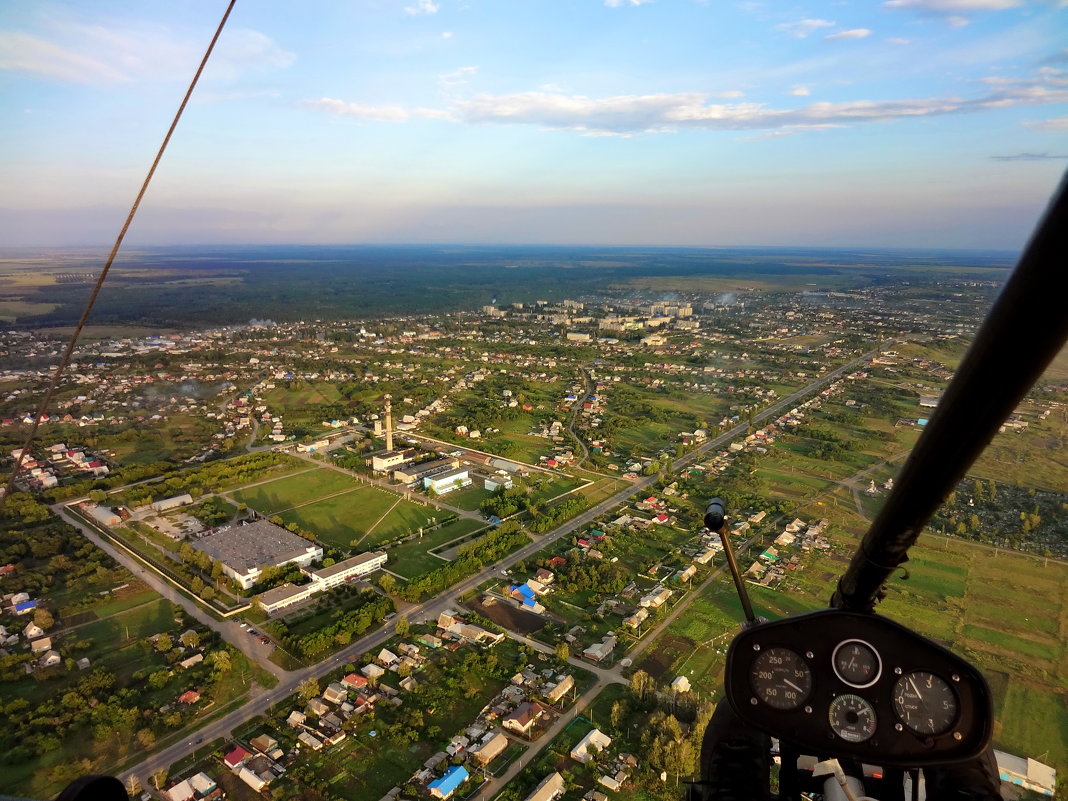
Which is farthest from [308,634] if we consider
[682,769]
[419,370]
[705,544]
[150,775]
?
[419,370]

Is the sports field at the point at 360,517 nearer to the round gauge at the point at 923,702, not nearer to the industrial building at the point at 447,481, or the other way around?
the industrial building at the point at 447,481

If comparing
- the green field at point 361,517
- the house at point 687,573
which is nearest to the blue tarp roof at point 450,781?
the house at point 687,573

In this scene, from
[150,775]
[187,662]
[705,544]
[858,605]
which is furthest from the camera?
[705,544]

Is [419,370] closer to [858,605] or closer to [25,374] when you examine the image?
[25,374]

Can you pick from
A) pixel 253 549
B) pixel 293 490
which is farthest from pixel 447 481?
pixel 253 549

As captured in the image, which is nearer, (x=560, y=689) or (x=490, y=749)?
(x=490, y=749)

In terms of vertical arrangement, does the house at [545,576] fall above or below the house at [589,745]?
above

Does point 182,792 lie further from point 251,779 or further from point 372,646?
point 372,646
